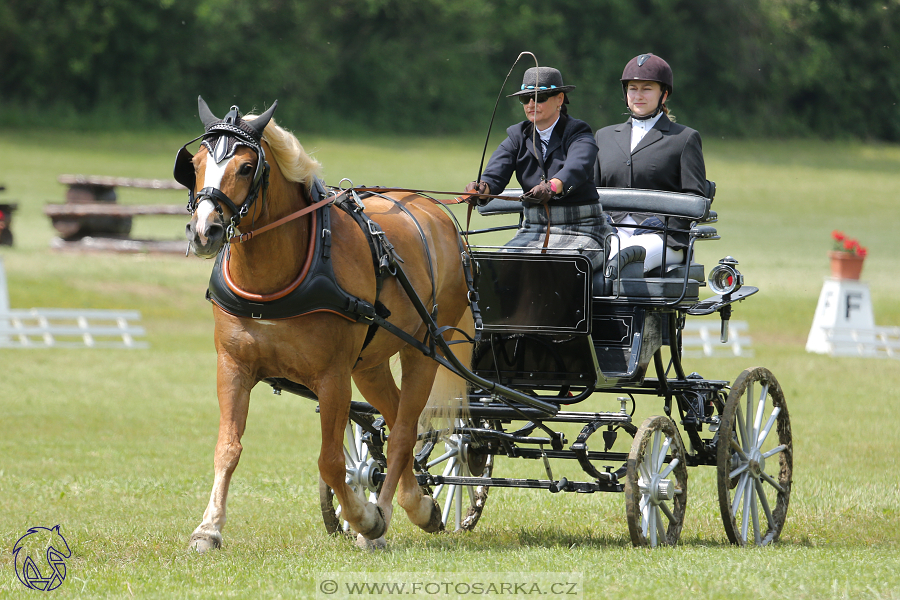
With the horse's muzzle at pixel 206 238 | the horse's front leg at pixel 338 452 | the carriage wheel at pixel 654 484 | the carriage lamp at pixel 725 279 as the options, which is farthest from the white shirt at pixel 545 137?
the horse's muzzle at pixel 206 238

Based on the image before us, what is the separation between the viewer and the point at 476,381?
6340 mm

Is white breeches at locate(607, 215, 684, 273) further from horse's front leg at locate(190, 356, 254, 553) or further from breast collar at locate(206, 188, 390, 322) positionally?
horse's front leg at locate(190, 356, 254, 553)

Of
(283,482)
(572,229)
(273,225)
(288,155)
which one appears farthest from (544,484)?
(283,482)

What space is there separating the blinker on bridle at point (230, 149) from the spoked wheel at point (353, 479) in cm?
184

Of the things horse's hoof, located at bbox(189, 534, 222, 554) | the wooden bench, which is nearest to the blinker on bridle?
horse's hoof, located at bbox(189, 534, 222, 554)

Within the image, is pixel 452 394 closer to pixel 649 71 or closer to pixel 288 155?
pixel 288 155

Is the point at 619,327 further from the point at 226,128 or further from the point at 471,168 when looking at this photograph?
the point at 471,168

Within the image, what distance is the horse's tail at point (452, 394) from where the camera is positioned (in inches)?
272

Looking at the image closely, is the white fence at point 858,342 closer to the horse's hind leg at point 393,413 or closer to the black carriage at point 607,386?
the black carriage at point 607,386

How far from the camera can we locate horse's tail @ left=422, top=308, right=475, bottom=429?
690cm

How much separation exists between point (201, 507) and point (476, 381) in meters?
2.68

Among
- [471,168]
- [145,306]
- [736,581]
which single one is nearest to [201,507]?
[736,581]
